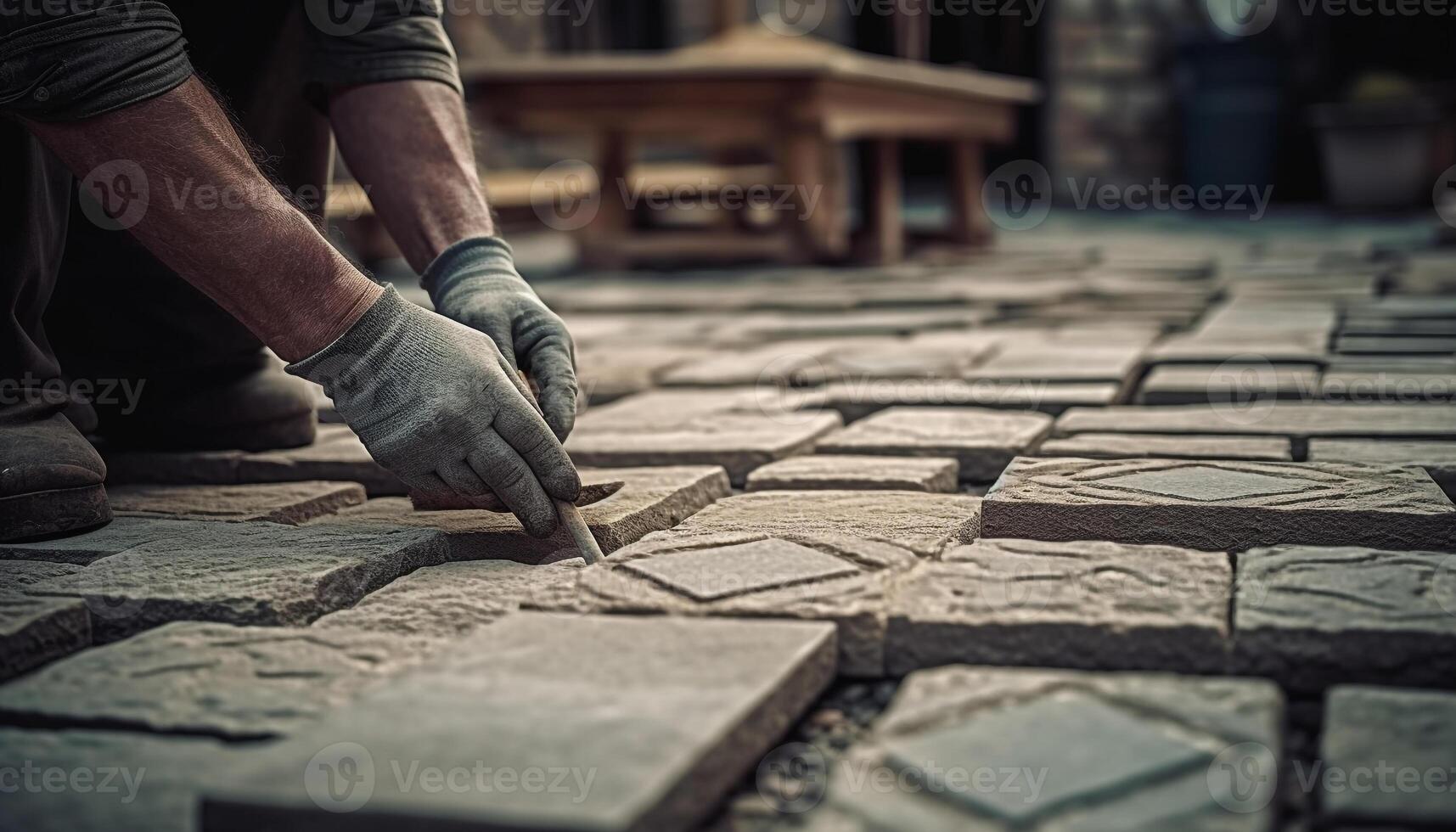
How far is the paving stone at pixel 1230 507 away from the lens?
1605 millimetres

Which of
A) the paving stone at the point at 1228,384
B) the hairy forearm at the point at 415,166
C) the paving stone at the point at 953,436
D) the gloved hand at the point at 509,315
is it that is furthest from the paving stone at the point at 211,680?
the paving stone at the point at 1228,384

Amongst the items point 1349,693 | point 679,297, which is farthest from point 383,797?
point 679,297

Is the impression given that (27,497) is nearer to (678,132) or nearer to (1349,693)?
(1349,693)

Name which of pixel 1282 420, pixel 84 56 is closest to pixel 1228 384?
pixel 1282 420

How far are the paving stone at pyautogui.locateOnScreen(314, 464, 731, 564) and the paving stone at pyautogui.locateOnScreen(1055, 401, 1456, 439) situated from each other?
26.8 inches

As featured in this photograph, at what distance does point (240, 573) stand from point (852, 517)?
2.35 feet

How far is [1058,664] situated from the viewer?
1.29m

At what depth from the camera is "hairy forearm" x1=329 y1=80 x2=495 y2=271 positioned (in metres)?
2.18

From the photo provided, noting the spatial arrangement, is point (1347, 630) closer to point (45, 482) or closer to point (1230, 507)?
point (1230, 507)

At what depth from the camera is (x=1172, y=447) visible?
206 cm

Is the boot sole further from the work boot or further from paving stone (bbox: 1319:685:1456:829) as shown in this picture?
A: paving stone (bbox: 1319:685:1456:829)

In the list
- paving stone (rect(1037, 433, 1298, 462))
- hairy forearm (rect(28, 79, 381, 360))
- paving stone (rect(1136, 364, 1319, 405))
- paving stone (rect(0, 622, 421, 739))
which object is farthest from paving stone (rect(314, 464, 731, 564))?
paving stone (rect(1136, 364, 1319, 405))

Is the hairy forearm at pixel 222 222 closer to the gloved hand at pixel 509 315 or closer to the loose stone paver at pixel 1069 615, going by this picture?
the gloved hand at pixel 509 315

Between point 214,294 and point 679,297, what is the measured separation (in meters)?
3.15
